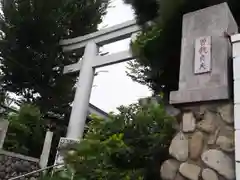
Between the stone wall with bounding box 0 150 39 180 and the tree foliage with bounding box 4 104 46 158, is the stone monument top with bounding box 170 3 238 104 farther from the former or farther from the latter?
the tree foliage with bounding box 4 104 46 158

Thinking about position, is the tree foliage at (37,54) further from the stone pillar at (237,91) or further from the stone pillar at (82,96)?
the stone pillar at (237,91)

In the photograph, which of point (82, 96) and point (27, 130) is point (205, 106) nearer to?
point (82, 96)

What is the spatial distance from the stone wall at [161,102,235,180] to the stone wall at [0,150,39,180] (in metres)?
3.46

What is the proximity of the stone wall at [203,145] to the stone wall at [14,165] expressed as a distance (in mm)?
3459

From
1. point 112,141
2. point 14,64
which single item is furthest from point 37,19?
point 112,141

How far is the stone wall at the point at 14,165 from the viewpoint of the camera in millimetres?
4848

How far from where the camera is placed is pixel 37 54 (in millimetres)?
7336

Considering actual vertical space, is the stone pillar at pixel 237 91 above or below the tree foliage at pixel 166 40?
A: below

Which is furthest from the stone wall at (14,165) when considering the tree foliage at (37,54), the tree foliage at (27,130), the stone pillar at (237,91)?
the stone pillar at (237,91)

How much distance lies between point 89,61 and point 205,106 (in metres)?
4.44

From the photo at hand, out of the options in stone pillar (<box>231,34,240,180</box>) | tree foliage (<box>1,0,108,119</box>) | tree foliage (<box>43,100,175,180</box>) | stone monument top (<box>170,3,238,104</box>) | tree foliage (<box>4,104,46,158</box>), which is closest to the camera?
stone pillar (<box>231,34,240,180</box>)

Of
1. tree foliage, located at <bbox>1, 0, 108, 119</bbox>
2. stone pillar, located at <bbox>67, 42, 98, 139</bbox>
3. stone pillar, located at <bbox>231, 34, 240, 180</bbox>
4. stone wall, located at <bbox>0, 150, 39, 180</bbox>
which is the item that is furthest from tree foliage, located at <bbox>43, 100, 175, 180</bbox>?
tree foliage, located at <bbox>1, 0, 108, 119</bbox>

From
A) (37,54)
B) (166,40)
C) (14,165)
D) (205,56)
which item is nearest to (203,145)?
(205,56)

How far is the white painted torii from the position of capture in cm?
575
